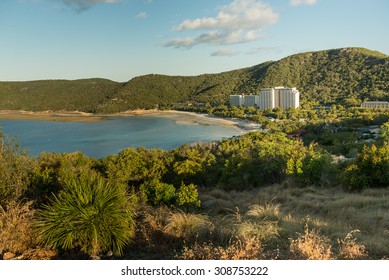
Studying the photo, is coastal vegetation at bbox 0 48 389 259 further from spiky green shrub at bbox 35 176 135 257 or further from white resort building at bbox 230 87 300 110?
white resort building at bbox 230 87 300 110

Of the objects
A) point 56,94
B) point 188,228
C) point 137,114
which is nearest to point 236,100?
point 137,114

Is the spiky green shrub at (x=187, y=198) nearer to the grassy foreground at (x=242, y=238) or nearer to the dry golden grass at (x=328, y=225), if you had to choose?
the dry golden grass at (x=328, y=225)

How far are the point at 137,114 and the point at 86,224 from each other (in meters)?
63.5

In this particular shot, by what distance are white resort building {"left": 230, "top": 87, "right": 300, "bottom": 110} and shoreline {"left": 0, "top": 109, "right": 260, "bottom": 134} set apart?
751cm

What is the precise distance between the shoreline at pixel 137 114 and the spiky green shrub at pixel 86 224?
4022 cm

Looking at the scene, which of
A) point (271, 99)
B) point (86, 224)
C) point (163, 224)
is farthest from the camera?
point (271, 99)

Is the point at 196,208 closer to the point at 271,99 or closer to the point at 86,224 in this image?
the point at 86,224

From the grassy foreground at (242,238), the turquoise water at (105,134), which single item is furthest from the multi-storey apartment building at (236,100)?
the grassy foreground at (242,238)

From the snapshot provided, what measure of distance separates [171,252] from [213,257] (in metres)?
0.56

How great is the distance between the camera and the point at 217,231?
3.47 meters

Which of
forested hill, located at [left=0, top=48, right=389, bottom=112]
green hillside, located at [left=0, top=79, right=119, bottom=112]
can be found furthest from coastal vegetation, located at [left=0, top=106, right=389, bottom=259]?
green hillside, located at [left=0, top=79, right=119, bottom=112]

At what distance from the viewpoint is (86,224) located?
307 cm

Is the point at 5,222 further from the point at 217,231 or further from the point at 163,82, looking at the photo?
the point at 163,82

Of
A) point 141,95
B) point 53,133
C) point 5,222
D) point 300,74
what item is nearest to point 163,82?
point 141,95
